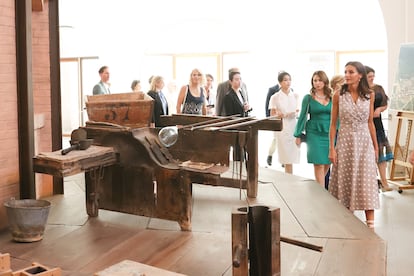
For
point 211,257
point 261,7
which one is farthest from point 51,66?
point 261,7

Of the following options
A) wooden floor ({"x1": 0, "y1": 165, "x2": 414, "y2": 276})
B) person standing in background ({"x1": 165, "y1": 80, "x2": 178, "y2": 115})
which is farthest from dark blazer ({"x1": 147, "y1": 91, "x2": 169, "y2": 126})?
wooden floor ({"x1": 0, "y1": 165, "x2": 414, "y2": 276})

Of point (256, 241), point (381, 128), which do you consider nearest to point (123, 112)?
point (256, 241)

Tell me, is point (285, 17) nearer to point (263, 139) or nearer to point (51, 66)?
point (263, 139)

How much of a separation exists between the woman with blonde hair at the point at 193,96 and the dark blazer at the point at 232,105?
0.28 m

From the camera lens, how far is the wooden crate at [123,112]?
13.9 feet

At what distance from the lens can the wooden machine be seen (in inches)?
144

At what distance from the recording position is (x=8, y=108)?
153 inches

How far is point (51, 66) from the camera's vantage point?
4859 millimetres

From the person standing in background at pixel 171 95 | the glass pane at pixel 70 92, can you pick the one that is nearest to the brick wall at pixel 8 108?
the person standing in background at pixel 171 95

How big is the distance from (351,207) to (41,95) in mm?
2705

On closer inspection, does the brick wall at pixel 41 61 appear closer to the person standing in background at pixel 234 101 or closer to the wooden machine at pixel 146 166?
the wooden machine at pixel 146 166

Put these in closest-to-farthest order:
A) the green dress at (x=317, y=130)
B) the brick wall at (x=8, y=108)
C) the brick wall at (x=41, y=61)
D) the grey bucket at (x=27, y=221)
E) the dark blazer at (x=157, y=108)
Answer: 1. the grey bucket at (x=27, y=221)
2. the brick wall at (x=8, y=108)
3. the brick wall at (x=41, y=61)
4. the green dress at (x=317, y=130)
5. the dark blazer at (x=157, y=108)

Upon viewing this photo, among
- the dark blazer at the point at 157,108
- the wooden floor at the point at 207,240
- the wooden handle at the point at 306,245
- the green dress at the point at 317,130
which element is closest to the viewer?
the wooden handle at the point at 306,245

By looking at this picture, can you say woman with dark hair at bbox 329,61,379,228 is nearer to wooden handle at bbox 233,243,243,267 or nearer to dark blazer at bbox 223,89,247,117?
dark blazer at bbox 223,89,247,117
